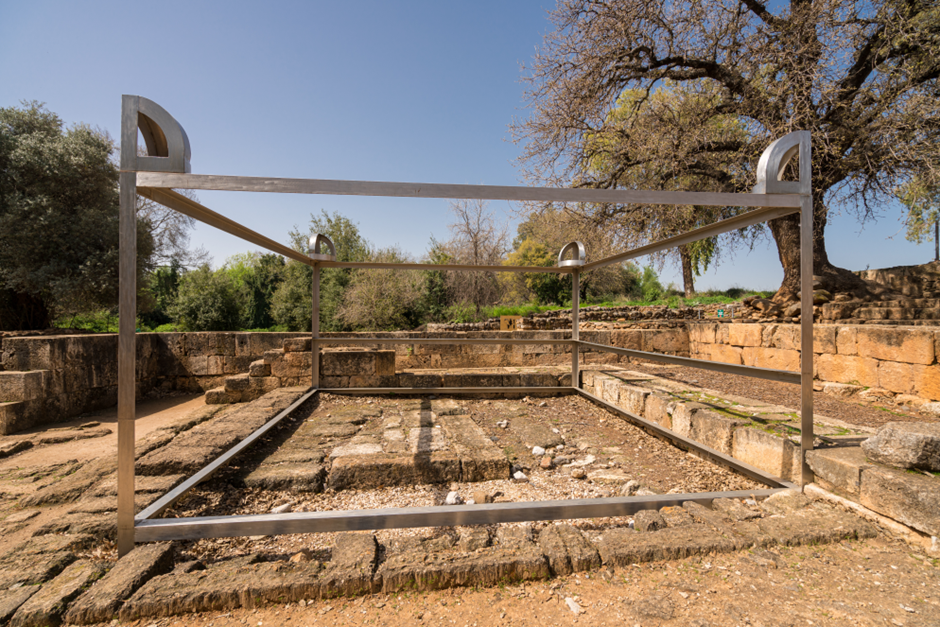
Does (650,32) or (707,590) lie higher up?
(650,32)

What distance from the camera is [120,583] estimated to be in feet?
4.49

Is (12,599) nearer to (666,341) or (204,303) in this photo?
(666,341)

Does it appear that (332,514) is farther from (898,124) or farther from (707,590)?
(898,124)

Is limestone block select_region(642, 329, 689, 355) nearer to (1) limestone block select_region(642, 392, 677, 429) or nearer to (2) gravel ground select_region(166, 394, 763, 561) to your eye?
(1) limestone block select_region(642, 392, 677, 429)

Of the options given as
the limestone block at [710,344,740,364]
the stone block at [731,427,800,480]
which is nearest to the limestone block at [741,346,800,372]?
the limestone block at [710,344,740,364]

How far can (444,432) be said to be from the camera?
3500 millimetres

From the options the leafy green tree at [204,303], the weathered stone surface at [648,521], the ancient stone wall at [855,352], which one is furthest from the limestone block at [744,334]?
the leafy green tree at [204,303]

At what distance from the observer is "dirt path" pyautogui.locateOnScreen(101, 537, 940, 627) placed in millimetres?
1262

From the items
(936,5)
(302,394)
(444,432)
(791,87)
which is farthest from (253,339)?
(936,5)

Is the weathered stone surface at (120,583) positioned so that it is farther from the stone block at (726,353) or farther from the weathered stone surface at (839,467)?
the stone block at (726,353)

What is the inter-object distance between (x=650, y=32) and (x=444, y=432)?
9.10 metres

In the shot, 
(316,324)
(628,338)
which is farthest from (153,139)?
(628,338)

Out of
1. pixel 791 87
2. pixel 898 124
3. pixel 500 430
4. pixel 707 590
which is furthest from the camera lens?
pixel 791 87

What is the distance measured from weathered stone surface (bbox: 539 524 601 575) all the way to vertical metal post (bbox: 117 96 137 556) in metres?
1.62
